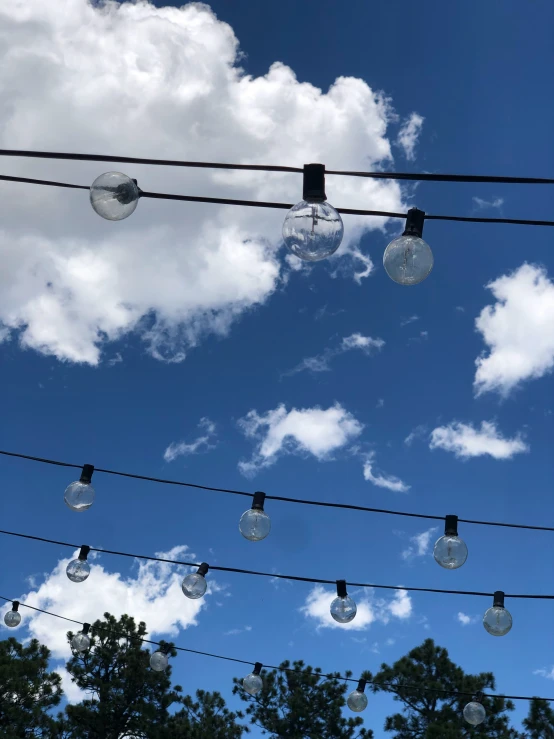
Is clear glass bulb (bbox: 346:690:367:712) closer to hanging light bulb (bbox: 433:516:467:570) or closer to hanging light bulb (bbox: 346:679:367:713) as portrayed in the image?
hanging light bulb (bbox: 346:679:367:713)

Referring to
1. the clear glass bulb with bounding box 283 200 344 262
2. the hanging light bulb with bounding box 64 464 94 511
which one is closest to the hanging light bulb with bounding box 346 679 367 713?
the hanging light bulb with bounding box 64 464 94 511

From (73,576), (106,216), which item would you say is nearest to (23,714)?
(73,576)

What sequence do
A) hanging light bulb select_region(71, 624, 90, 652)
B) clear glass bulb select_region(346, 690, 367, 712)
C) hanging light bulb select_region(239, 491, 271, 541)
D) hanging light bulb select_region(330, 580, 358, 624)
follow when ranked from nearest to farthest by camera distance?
1. hanging light bulb select_region(239, 491, 271, 541)
2. hanging light bulb select_region(330, 580, 358, 624)
3. hanging light bulb select_region(71, 624, 90, 652)
4. clear glass bulb select_region(346, 690, 367, 712)

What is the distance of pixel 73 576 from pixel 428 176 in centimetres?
656

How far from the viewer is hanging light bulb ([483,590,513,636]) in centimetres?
780

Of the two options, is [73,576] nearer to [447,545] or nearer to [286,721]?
[447,545]

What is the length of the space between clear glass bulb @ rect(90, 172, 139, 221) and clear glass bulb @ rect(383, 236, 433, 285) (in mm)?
1352

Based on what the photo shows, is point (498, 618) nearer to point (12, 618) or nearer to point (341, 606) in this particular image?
point (341, 606)

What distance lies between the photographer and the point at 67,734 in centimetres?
2292

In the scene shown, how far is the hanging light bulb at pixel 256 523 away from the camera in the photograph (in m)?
7.23

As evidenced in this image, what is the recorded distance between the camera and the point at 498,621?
780 cm

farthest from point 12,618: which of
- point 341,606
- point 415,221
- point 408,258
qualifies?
point 415,221

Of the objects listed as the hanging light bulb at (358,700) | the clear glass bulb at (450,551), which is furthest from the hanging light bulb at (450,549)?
the hanging light bulb at (358,700)

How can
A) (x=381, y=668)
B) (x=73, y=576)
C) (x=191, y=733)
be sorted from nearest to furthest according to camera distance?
(x=73, y=576) → (x=191, y=733) → (x=381, y=668)
